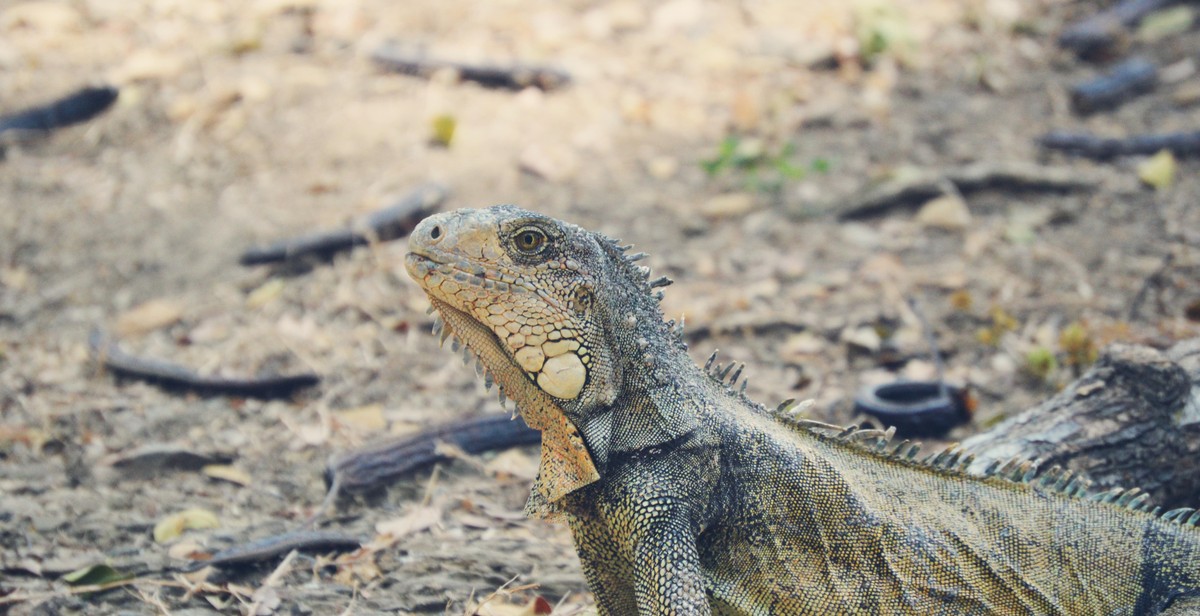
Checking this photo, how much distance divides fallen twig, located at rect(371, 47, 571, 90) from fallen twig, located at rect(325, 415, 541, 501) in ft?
14.4

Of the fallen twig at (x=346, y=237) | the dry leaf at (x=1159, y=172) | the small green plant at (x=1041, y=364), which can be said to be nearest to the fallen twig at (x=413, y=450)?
the fallen twig at (x=346, y=237)

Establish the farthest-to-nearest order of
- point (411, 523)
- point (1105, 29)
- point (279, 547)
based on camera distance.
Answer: point (1105, 29) → point (411, 523) → point (279, 547)

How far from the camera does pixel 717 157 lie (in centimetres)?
797

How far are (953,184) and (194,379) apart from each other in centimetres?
502

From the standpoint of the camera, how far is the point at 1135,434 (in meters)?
3.98

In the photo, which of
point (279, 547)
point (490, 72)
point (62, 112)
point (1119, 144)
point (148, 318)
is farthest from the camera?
point (490, 72)

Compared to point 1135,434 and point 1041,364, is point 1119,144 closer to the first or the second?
point 1041,364

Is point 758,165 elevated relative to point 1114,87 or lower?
lower

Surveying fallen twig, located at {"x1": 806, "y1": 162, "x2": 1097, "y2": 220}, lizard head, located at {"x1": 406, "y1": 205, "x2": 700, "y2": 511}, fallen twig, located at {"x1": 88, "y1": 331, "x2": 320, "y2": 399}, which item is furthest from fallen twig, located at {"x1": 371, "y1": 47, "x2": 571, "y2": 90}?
lizard head, located at {"x1": 406, "y1": 205, "x2": 700, "y2": 511}

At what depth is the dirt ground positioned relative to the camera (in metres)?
4.29

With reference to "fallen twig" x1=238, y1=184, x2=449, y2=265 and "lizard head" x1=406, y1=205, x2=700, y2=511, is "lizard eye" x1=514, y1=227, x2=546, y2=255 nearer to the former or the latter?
"lizard head" x1=406, y1=205, x2=700, y2=511

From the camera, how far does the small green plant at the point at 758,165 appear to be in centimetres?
767

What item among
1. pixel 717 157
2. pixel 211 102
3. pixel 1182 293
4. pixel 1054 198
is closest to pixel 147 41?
pixel 211 102

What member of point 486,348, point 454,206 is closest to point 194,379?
point 454,206
